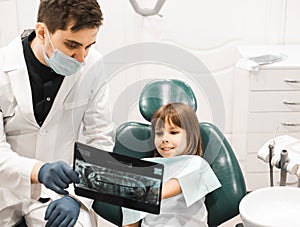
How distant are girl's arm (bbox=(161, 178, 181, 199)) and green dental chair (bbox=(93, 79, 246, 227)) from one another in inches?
6.3

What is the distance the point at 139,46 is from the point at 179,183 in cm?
45

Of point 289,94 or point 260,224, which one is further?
point 289,94

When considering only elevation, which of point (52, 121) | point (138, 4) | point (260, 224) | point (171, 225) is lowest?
point (171, 225)

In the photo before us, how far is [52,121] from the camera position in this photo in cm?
198

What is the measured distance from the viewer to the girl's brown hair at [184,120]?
1.82 metres

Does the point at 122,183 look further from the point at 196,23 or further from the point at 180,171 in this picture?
the point at 196,23

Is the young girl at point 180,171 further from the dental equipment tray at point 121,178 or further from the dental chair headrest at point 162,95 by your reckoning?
the dental equipment tray at point 121,178

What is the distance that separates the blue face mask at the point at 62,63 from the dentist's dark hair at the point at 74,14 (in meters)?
0.10

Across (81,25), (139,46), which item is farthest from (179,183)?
(81,25)

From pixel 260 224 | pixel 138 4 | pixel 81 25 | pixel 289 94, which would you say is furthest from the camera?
pixel 138 4

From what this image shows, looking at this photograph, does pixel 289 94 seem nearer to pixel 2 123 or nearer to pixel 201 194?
pixel 201 194

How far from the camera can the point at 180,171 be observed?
184 cm

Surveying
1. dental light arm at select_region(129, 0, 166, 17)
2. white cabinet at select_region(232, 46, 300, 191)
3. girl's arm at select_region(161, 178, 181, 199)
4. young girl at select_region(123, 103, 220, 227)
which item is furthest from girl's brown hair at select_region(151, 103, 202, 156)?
dental light arm at select_region(129, 0, 166, 17)

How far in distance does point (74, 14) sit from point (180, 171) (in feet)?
1.94
